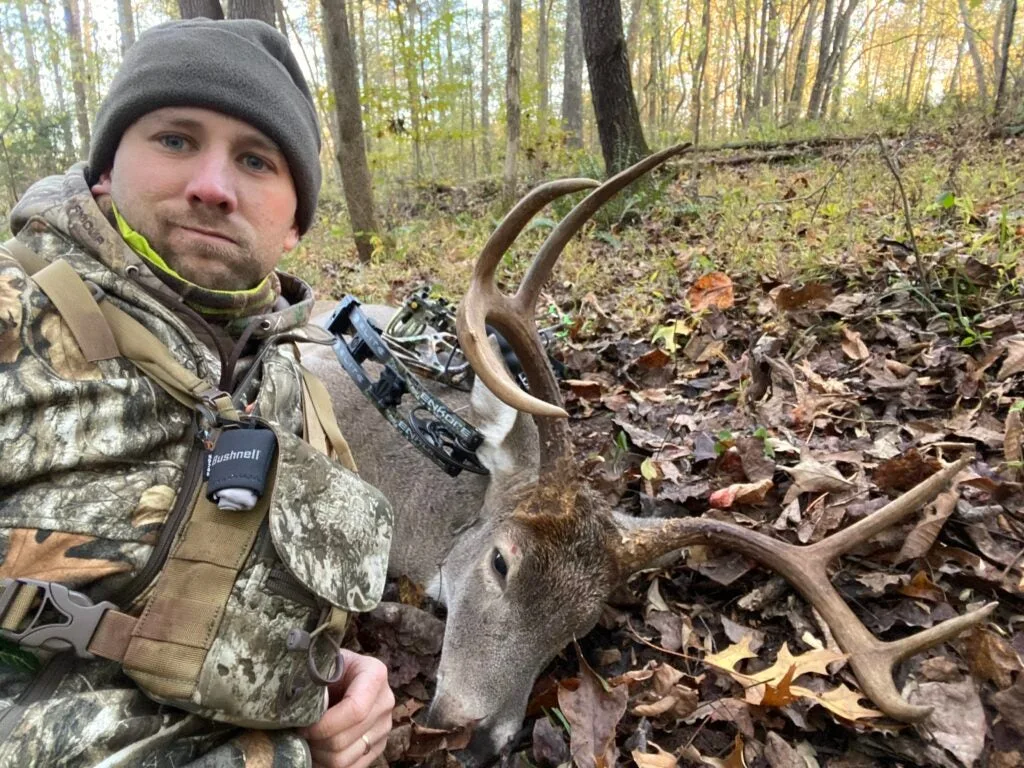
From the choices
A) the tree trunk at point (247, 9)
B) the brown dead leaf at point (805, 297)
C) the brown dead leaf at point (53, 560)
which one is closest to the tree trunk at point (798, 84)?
the tree trunk at point (247, 9)

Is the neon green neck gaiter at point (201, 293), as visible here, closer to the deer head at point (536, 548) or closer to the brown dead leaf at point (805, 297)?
the deer head at point (536, 548)

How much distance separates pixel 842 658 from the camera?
2.32 metres

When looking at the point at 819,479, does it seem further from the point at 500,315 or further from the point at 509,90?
the point at 509,90

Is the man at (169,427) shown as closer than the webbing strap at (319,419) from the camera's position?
Yes

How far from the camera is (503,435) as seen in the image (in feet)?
11.1

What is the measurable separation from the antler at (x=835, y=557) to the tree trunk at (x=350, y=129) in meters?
7.20

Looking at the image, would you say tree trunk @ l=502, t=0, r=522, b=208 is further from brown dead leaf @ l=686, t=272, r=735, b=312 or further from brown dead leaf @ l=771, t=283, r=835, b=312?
brown dead leaf @ l=771, t=283, r=835, b=312

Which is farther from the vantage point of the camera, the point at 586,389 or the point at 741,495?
the point at 586,389

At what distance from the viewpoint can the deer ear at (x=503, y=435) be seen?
3.35 m

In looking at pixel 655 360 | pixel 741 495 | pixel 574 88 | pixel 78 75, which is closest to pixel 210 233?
pixel 741 495

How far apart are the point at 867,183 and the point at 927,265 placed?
2838 millimetres

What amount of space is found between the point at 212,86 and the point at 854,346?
358cm

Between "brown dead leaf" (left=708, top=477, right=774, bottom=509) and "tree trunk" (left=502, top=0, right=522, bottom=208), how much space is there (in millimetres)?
6430

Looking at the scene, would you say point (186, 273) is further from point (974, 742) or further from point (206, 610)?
point (974, 742)
